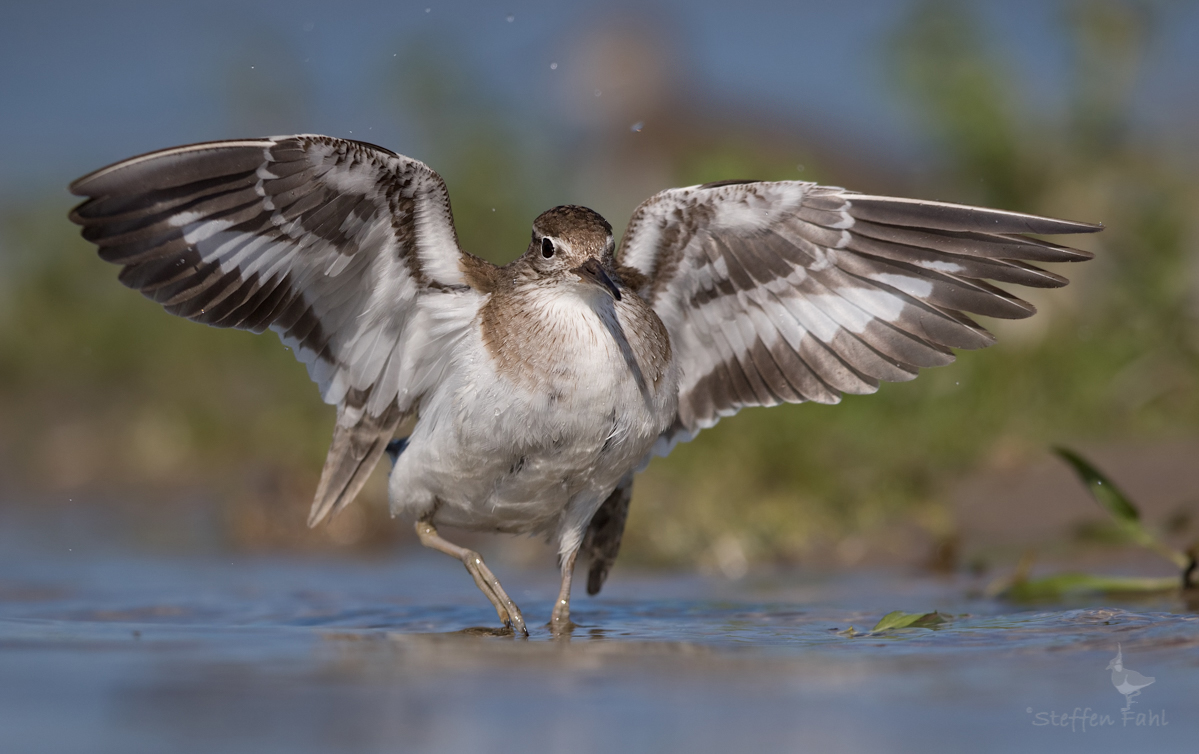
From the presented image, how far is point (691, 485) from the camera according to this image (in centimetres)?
829

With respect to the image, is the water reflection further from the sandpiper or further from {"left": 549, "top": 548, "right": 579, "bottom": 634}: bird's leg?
the sandpiper

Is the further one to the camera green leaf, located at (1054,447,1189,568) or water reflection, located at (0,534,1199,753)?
green leaf, located at (1054,447,1189,568)

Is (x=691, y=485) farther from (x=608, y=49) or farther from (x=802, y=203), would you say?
(x=608, y=49)

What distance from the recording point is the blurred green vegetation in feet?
26.5

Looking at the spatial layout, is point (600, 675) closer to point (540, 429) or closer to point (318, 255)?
point (540, 429)

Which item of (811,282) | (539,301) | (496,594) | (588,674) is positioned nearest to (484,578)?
(496,594)

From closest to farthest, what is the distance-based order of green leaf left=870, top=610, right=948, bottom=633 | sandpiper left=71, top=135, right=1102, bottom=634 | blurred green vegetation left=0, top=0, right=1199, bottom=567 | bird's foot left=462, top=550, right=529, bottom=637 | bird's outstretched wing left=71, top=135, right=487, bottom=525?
green leaf left=870, top=610, right=948, bottom=633 < bird's outstretched wing left=71, top=135, right=487, bottom=525 < sandpiper left=71, top=135, right=1102, bottom=634 < bird's foot left=462, top=550, right=529, bottom=637 < blurred green vegetation left=0, top=0, right=1199, bottom=567

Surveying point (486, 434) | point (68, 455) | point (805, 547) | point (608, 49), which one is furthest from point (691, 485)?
point (608, 49)

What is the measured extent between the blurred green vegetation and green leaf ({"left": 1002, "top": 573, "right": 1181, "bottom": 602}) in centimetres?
126

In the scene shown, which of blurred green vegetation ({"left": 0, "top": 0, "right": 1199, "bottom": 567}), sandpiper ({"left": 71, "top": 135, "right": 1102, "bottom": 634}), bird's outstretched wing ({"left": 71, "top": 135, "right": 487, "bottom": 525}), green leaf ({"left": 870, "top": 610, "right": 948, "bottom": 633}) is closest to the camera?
green leaf ({"left": 870, "top": 610, "right": 948, "bottom": 633})

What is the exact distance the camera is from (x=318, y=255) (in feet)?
18.6

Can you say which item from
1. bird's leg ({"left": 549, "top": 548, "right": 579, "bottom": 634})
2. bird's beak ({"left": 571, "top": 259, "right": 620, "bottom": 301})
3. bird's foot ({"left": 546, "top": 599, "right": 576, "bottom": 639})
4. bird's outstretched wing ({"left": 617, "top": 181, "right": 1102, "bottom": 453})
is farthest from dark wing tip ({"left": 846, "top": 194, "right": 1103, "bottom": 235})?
bird's foot ({"left": 546, "top": 599, "right": 576, "bottom": 639})

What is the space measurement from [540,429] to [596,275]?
67 centimetres

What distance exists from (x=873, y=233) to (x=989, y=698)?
2711mm
